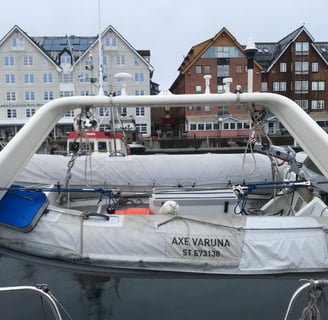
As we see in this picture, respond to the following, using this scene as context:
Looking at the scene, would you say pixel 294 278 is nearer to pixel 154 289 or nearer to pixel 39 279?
pixel 154 289

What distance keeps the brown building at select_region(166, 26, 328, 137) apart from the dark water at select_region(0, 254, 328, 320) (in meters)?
40.5

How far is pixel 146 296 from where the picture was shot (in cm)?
235

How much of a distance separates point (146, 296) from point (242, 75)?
45.4 meters

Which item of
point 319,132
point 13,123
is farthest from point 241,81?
point 319,132

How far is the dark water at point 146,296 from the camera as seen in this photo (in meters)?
2.23

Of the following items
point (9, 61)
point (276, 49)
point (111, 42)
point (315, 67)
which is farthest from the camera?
point (276, 49)

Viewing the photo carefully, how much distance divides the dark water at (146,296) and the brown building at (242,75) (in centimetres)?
4046

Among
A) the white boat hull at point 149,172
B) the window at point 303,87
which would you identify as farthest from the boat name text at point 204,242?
the window at point 303,87

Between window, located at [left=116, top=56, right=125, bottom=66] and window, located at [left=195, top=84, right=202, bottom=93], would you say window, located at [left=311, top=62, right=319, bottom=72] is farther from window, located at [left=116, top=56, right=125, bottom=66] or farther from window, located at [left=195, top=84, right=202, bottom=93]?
window, located at [left=116, top=56, right=125, bottom=66]

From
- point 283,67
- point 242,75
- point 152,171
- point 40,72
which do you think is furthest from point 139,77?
point 152,171

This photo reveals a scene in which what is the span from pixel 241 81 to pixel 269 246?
43706 mm

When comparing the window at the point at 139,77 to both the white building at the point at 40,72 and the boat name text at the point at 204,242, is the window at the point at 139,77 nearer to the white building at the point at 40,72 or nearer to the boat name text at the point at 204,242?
the white building at the point at 40,72

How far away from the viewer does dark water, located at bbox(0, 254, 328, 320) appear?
2234 millimetres

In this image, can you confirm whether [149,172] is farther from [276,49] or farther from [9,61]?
[276,49]
